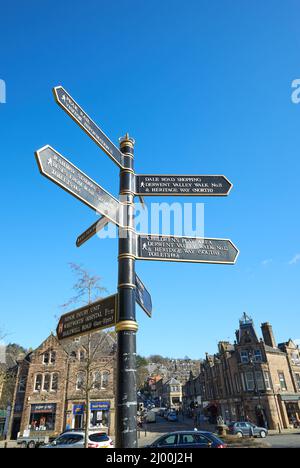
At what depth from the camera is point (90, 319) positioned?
3904 millimetres

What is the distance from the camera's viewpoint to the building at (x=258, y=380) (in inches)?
1437

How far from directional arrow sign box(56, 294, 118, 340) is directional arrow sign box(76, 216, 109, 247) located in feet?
3.36

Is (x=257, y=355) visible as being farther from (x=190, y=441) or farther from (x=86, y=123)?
(x=86, y=123)

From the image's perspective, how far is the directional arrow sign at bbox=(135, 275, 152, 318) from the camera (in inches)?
167

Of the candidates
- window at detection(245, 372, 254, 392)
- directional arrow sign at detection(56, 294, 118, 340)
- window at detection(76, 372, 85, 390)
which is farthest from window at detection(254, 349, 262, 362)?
directional arrow sign at detection(56, 294, 118, 340)

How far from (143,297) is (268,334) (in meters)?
43.7

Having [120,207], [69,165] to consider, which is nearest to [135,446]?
[120,207]

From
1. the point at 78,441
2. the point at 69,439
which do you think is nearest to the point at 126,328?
the point at 78,441

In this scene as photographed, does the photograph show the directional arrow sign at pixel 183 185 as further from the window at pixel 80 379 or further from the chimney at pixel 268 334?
the chimney at pixel 268 334

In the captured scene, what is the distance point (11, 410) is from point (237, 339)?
2781 cm

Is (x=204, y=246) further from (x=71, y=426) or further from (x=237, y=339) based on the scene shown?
(x=237, y=339)

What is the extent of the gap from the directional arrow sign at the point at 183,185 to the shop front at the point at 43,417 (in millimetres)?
34046

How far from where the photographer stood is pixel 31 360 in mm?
34438

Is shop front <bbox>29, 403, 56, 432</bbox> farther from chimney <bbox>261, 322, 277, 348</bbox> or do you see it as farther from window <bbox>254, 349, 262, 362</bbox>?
chimney <bbox>261, 322, 277, 348</bbox>
